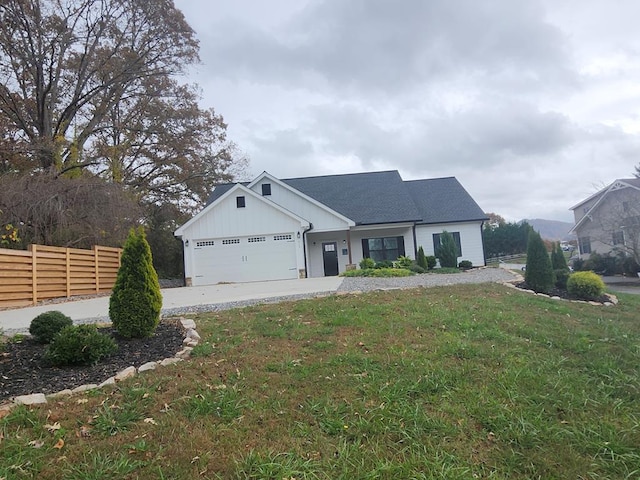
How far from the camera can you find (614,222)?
2380 centimetres

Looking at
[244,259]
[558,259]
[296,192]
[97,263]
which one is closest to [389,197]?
[296,192]

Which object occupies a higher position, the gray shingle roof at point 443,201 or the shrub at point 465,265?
the gray shingle roof at point 443,201

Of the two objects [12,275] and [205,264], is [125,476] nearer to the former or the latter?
[12,275]

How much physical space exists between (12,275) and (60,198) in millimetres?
4322

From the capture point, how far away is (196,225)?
18.0m

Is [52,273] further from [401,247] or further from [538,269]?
[401,247]

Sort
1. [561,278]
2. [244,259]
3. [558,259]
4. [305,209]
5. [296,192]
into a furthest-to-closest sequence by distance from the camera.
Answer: [296,192] → [305,209] → [244,259] → [558,259] → [561,278]

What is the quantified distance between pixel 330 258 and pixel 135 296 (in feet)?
50.9

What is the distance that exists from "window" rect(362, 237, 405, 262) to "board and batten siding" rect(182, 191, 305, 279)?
4.28 meters

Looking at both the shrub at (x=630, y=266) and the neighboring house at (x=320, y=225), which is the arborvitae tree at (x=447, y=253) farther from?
the shrub at (x=630, y=266)

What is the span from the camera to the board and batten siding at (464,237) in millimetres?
21484

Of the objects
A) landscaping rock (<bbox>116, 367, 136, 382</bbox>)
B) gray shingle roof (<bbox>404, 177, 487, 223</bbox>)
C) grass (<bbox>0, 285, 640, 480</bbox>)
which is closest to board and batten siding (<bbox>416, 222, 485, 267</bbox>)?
gray shingle roof (<bbox>404, 177, 487, 223</bbox>)

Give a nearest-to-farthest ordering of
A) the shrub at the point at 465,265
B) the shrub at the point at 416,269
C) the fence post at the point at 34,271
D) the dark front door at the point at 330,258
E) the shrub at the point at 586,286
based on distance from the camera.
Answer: the shrub at the point at 586,286, the fence post at the point at 34,271, the shrub at the point at 416,269, the shrub at the point at 465,265, the dark front door at the point at 330,258

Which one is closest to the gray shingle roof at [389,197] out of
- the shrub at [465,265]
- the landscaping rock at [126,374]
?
the shrub at [465,265]
